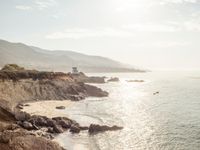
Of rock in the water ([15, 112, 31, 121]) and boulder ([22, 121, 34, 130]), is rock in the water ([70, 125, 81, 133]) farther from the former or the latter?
rock in the water ([15, 112, 31, 121])

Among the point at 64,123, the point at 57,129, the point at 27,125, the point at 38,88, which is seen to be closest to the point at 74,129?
the point at 57,129

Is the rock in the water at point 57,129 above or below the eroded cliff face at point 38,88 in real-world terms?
below

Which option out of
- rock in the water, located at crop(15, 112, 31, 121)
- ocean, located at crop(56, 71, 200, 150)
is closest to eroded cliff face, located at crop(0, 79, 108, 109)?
ocean, located at crop(56, 71, 200, 150)

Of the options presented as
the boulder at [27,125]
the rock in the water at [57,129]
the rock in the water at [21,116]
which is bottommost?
the rock in the water at [57,129]

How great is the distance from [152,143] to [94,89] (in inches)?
2650

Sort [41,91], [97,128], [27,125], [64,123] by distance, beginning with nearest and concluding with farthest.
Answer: [27,125] < [97,128] < [64,123] < [41,91]

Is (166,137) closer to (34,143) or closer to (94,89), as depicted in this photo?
(34,143)

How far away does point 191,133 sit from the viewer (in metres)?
48.4

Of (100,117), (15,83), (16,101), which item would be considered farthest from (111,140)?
(15,83)

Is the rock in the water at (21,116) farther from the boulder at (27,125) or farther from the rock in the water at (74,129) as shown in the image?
the rock in the water at (74,129)

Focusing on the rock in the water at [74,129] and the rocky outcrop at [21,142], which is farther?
the rock in the water at [74,129]

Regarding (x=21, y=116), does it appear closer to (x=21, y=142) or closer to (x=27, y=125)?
(x=27, y=125)

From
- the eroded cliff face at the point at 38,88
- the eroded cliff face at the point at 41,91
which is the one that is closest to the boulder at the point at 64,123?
the eroded cliff face at the point at 38,88

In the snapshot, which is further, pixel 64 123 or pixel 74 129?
pixel 64 123
